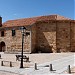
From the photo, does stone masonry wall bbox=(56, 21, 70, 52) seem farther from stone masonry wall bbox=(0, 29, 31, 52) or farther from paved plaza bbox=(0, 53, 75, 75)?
paved plaza bbox=(0, 53, 75, 75)

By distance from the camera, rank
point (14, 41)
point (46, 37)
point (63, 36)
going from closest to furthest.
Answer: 1. point (63, 36)
2. point (46, 37)
3. point (14, 41)

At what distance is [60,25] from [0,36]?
12856mm

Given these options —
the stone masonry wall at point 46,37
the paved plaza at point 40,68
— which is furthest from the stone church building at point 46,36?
the paved plaza at point 40,68

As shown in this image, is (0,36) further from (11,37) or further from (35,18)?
(35,18)

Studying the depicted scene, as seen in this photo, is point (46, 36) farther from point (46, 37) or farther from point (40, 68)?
point (40, 68)

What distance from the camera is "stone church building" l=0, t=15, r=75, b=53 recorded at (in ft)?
103

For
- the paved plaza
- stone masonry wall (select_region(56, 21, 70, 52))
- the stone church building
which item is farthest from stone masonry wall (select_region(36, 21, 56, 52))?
the paved plaza

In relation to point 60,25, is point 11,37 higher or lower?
lower

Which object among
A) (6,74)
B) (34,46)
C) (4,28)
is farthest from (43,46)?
(6,74)

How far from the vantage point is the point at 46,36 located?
3238cm

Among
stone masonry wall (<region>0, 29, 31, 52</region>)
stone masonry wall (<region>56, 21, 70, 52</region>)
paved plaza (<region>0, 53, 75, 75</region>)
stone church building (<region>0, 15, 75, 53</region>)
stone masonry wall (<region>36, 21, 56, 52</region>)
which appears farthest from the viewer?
stone masonry wall (<region>36, 21, 56, 52</region>)

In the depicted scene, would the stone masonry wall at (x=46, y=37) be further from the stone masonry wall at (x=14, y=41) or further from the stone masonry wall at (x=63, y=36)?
the stone masonry wall at (x=14, y=41)

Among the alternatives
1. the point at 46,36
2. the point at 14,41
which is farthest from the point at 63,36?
the point at 14,41

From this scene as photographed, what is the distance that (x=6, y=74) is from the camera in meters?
14.2
